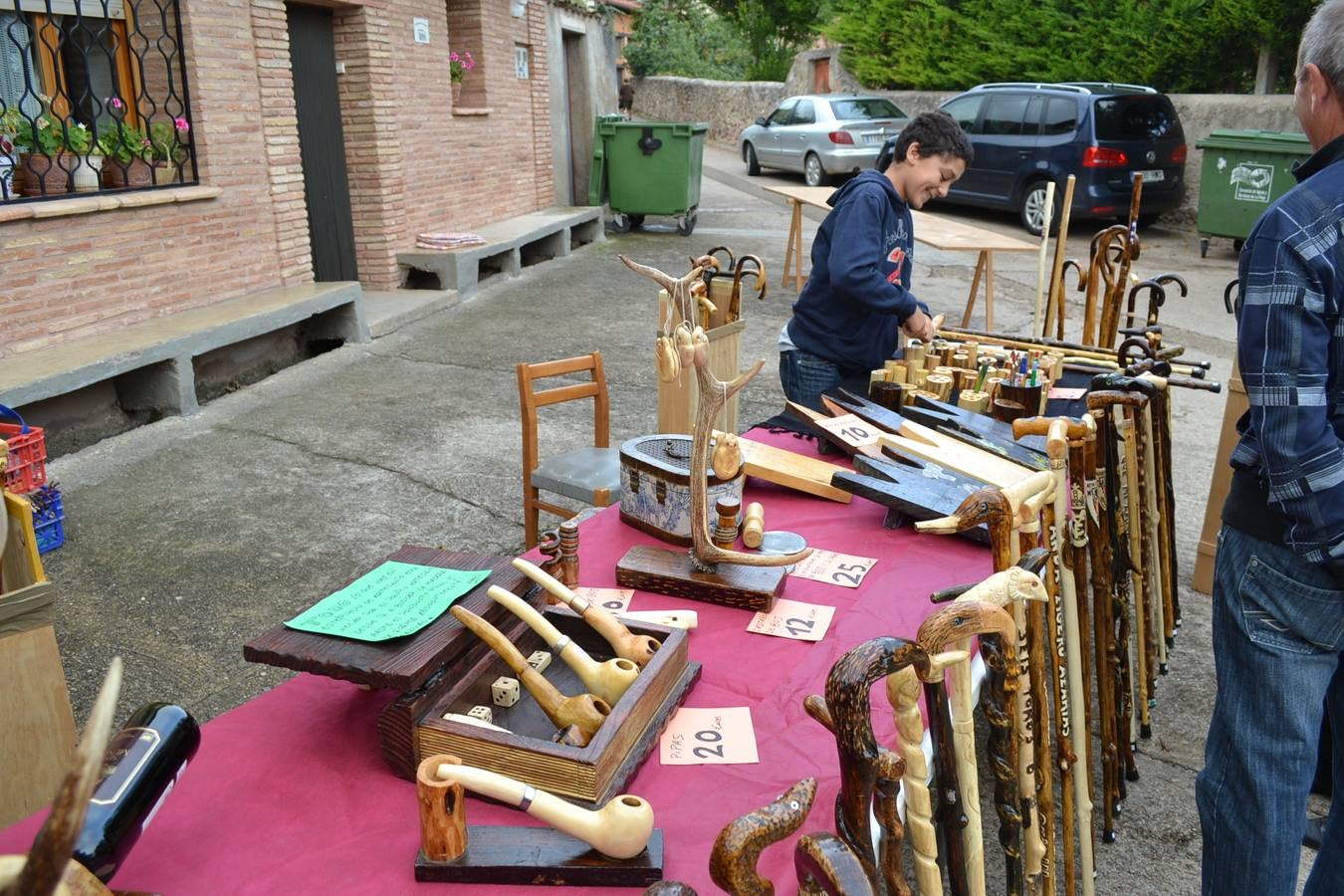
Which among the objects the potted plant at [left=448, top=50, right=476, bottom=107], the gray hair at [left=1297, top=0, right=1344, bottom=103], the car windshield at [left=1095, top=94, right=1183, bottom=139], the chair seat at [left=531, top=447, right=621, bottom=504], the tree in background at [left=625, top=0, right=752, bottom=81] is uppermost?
the tree in background at [left=625, top=0, right=752, bottom=81]

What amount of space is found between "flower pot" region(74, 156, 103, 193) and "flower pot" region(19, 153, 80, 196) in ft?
0.12

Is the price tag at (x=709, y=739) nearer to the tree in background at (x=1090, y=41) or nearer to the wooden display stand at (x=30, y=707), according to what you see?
the wooden display stand at (x=30, y=707)

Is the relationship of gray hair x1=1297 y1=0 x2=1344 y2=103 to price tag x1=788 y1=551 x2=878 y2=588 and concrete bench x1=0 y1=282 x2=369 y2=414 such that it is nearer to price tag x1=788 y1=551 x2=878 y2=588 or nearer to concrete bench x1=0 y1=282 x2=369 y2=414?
price tag x1=788 y1=551 x2=878 y2=588

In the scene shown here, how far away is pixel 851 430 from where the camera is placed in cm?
288

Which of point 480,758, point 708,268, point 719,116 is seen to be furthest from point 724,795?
point 719,116

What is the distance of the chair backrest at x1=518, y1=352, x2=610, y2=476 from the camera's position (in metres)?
3.85

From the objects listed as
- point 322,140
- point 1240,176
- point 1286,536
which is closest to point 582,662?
point 1286,536

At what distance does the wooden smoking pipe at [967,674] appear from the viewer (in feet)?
4.32

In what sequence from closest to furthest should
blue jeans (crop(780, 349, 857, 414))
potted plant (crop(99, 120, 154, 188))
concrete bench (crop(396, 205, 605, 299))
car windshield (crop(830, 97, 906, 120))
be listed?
blue jeans (crop(780, 349, 857, 414)), potted plant (crop(99, 120, 154, 188)), concrete bench (crop(396, 205, 605, 299)), car windshield (crop(830, 97, 906, 120))

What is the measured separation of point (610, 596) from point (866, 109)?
16.3 m

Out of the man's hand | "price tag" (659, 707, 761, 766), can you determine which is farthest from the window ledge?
"price tag" (659, 707, 761, 766)

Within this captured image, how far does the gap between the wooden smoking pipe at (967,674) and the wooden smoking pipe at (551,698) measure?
0.53 m

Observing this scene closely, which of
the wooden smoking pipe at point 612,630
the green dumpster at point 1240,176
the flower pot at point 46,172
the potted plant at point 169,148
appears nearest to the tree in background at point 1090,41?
the green dumpster at point 1240,176

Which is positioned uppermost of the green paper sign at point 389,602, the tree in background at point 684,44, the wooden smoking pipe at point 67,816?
the tree in background at point 684,44
